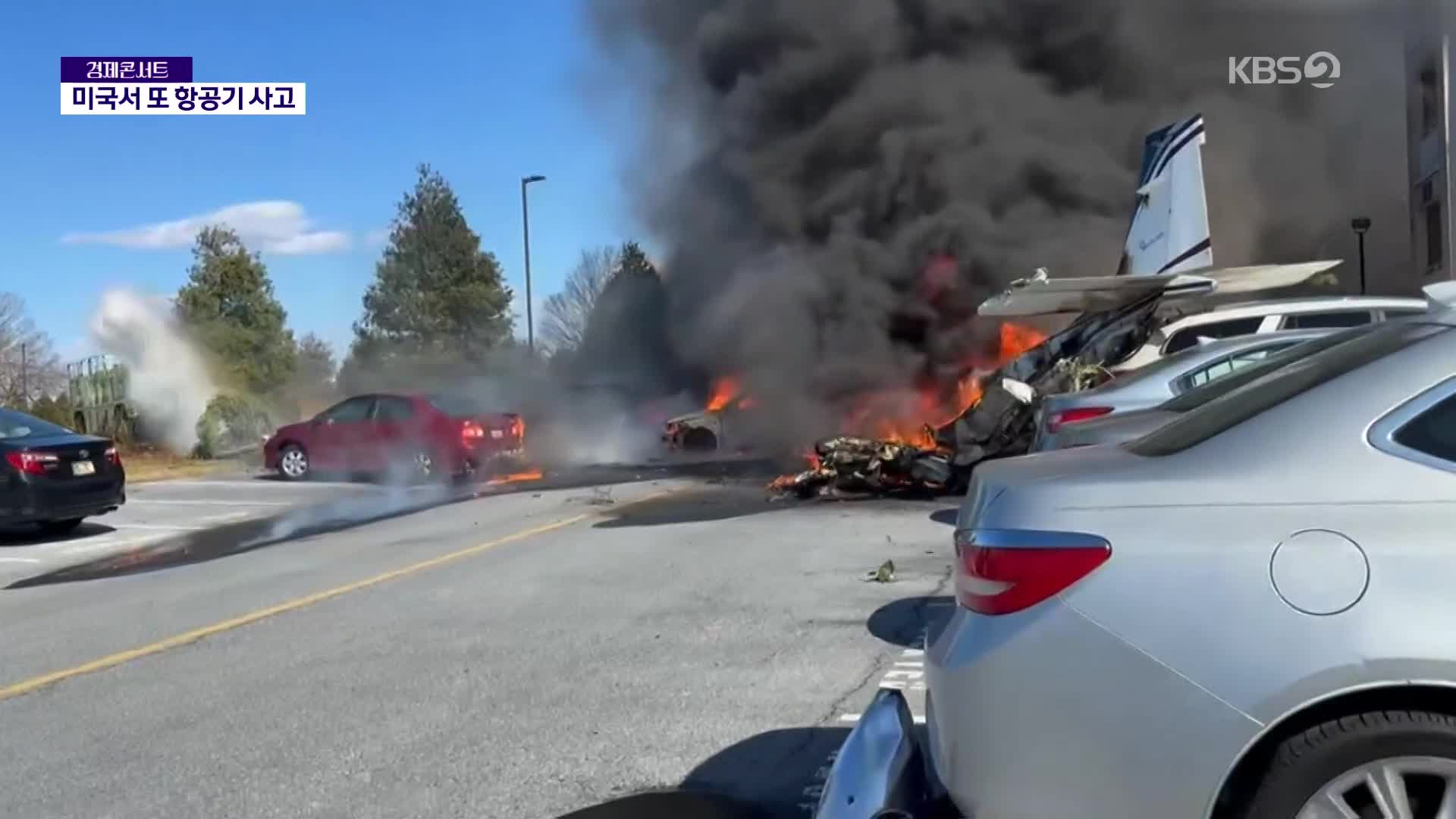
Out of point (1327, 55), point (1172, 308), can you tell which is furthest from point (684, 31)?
point (1172, 308)

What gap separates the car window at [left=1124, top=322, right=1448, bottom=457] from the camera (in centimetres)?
279

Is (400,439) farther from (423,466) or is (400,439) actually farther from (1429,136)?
(1429,136)

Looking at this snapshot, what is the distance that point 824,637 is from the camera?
6.33 metres

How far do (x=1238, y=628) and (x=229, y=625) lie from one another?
250 inches

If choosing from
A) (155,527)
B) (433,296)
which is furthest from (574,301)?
(155,527)

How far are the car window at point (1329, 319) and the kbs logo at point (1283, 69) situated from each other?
15.5 meters

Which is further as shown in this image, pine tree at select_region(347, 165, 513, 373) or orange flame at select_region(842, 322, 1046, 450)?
pine tree at select_region(347, 165, 513, 373)

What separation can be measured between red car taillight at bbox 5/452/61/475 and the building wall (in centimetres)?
2142

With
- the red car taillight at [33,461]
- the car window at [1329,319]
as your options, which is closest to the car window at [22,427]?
the red car taillight at [33,461]

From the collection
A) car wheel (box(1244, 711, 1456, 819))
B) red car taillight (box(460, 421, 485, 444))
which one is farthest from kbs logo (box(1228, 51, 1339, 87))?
car wheel (box(1244, 711, 1456, 819))

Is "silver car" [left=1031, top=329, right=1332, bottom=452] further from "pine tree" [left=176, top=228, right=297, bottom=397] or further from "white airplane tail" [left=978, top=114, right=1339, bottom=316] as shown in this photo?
"pine tree" [left=176, top=228, right=297, bottom=397]

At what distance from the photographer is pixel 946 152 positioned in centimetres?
2278

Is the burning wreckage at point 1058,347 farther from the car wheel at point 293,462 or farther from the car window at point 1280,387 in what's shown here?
the car wheel at point 293,462

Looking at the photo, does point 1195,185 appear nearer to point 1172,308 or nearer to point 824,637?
point 1172,308
